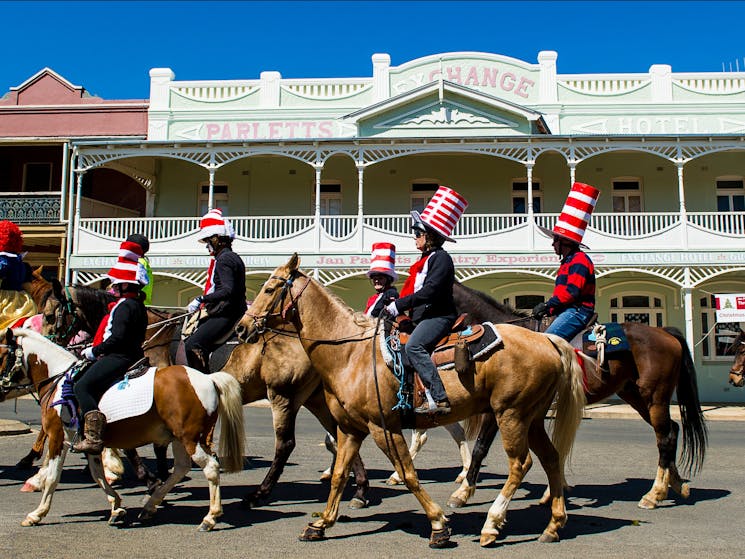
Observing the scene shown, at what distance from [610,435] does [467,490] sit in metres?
7.14

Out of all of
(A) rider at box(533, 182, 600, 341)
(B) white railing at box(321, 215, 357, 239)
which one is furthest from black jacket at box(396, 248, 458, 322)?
(B) white railing at box(321, 215, 357, 239)

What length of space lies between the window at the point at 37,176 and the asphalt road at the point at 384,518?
1867 centimetres

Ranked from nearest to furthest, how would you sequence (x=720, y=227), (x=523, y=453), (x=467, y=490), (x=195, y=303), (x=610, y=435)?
(x=523, y=453)
(x=467, y=490)
(x=195, y=303)
(x=610, y=435)
(x=720, y=227)

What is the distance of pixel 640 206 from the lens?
2433 cm

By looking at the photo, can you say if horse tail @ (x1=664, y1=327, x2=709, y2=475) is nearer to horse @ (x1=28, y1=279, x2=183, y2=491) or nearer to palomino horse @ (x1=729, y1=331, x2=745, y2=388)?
horse @ (x1=28, y1=279, x2=183, y2=491)

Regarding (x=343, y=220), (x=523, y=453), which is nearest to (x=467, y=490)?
(x=523, y=453)

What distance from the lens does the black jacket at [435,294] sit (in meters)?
5.71

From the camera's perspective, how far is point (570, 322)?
23.6 feet

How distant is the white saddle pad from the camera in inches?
231

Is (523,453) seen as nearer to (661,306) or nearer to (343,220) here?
(343,220)

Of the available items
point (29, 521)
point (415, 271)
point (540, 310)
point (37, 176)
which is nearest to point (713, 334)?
point (540, 310)

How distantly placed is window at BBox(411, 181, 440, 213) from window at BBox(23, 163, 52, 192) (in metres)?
13.2

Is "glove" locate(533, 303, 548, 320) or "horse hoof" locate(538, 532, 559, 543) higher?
"glove" locate(533, 303, 548, 320)

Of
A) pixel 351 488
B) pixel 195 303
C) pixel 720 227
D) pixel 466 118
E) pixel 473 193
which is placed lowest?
pixel 351 488
